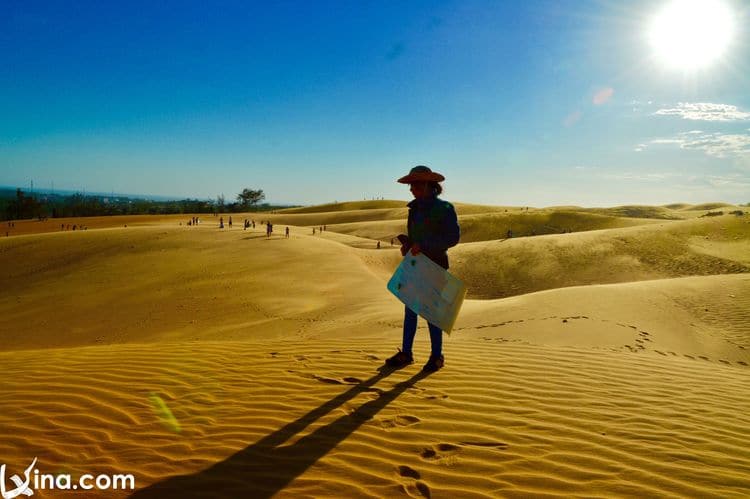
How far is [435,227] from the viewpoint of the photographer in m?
5.06

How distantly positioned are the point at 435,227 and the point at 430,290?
0.76 m

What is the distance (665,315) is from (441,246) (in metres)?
6.97

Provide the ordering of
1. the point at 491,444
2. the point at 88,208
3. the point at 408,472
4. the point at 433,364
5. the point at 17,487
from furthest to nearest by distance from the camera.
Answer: the point at 88,208 → the point at 433,364 → the point at 491,444 → the point at 408,472 → the point at 17,487

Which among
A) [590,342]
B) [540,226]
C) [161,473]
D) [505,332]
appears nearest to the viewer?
[161,473]

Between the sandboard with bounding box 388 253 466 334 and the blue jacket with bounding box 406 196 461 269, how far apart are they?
0.53 feet

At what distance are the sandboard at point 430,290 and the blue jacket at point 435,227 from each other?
0.53ft

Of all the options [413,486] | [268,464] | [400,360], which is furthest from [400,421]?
[400,360]

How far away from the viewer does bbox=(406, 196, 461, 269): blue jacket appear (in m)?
5.04

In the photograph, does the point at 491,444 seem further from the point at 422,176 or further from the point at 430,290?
the point at 422,176

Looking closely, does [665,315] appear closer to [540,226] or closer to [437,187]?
[437,187]

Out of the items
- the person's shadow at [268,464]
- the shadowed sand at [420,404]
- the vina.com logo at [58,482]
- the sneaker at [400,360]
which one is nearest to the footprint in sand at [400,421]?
the shadowed sand at [420,404]

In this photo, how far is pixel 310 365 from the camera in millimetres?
5598

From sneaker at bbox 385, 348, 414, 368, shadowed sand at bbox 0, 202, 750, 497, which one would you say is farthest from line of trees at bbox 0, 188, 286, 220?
sneaker at bbox 385, 348, 414, 368

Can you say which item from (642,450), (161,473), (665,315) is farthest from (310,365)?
(665,315)
